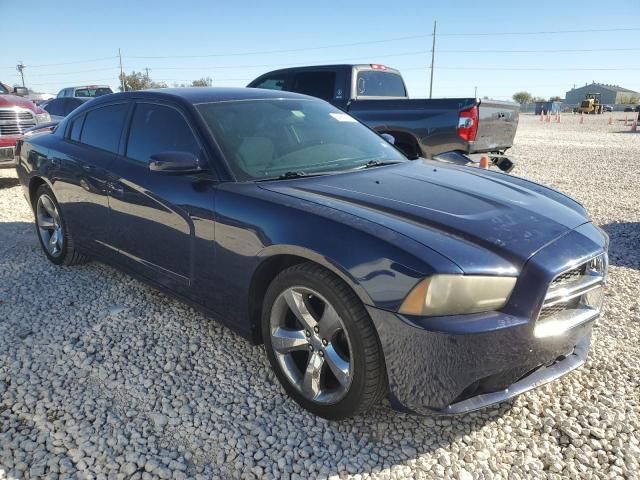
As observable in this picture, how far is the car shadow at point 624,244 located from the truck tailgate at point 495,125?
5.79ft

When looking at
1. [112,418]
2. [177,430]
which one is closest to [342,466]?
[177,430]

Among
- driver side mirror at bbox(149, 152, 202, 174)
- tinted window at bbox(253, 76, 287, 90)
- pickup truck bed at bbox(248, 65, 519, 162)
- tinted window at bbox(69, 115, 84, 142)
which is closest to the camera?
driver side mirror at bbox(149, 152, 202, 174)

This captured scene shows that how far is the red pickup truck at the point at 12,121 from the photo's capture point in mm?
7668

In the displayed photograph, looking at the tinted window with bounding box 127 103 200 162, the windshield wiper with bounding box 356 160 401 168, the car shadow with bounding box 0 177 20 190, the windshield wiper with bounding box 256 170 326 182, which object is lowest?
the car shadow with bounding box 0 177 20 190

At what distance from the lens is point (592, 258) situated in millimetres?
2324

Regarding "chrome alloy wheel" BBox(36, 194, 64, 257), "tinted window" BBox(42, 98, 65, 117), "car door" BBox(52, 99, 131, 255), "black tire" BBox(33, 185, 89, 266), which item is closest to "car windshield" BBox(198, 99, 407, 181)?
"car door" BBox(52, 99, 131, 255)

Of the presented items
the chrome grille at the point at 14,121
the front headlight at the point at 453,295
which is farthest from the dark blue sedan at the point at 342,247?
the chrome grille at the point at 14,121

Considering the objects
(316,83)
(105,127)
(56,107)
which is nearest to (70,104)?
(56,107)

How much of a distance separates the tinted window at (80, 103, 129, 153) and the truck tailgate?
171 inches

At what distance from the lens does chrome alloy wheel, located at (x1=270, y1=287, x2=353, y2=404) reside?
7.58 feet

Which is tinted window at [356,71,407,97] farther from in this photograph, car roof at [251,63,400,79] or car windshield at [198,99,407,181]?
car windshield at [198,99,407,181]

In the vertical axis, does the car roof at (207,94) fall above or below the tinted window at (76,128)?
above

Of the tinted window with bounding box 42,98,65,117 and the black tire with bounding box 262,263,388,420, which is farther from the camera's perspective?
the tinted window with bounding box 42,98,65,117

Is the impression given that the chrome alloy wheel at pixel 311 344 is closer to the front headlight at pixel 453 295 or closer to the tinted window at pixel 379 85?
the front headlight at pixel 453 295
